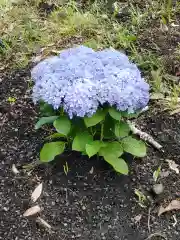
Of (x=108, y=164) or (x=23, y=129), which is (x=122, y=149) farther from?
(x=23, y=129)

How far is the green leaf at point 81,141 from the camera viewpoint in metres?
2.75

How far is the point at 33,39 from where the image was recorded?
13.5 feet

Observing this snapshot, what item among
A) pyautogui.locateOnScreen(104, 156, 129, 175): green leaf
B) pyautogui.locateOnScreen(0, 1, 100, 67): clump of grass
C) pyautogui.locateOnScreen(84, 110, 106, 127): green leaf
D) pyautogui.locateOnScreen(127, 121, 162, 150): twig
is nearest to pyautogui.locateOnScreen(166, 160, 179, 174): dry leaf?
pyautogui.locateOnScreen(127, 121, 162, 150): twig

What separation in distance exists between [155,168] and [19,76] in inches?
48.5

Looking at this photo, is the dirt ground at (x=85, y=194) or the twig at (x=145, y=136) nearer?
the dirt ground at (x=85, y=194)

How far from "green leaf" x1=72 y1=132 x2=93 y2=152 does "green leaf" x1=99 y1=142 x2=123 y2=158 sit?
0.08m

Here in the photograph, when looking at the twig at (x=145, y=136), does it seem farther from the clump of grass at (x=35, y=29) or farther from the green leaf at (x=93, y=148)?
the clump of grass at (x=35, y=29)

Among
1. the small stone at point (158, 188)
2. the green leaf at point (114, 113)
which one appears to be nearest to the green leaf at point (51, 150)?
the green leaf at point (114, 113)

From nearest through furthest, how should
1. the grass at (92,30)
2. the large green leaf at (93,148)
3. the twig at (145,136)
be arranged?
the large green leaf at (93,148) < the twig at (145,136) < the grass at (92,30)

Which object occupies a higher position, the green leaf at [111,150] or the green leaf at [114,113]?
the green leaf at [114,113]

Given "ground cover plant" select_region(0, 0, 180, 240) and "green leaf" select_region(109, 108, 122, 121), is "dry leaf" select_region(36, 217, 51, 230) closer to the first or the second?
"ground cover plant" select_region(0, 0, 180, 240)

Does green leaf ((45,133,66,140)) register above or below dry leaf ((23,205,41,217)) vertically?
above

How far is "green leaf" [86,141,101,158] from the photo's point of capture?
269cm

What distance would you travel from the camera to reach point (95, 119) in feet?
8.61
